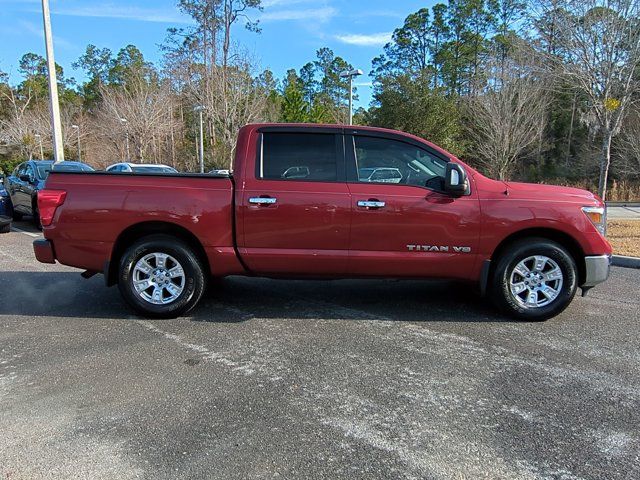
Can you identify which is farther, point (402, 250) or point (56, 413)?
point (402, 250)

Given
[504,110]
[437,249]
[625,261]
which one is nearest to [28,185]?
[437,249]

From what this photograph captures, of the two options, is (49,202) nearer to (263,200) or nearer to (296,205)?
(263,200)

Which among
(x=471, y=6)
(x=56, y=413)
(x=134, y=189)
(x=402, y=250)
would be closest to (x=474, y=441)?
(x=402, y=250)

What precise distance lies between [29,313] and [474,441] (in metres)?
4.71

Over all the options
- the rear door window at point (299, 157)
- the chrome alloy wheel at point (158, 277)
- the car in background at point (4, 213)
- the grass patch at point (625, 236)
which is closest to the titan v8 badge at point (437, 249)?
the rear door window at point (299, 157)

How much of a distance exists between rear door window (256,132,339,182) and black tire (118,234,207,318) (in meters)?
1.13

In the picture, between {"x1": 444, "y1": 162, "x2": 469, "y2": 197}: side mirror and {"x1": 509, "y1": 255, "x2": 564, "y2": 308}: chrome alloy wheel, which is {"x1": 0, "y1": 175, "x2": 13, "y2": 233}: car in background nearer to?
{"x1": 444, "y1": 162, "x2": 469, "y2": 197}: side mirror

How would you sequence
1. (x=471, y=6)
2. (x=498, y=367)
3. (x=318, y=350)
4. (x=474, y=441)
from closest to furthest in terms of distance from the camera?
(x=474, y=441)
(x=498, y=367)
(x=318, y=350)
(x=471, y=6)

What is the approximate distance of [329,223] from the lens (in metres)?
4.68

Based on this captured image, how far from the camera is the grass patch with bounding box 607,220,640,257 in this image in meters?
8.50

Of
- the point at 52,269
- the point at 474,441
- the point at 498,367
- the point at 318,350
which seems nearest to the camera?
the point at 474,441

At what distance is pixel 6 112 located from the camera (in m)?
54.7

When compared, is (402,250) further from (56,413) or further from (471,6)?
(471,6)

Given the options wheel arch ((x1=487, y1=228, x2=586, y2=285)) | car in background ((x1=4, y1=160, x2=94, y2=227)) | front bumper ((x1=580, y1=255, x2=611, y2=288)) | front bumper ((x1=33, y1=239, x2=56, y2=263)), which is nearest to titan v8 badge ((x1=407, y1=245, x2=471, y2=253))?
wheel arch ((x1=487, y1=228, x2=586, y2=285))
